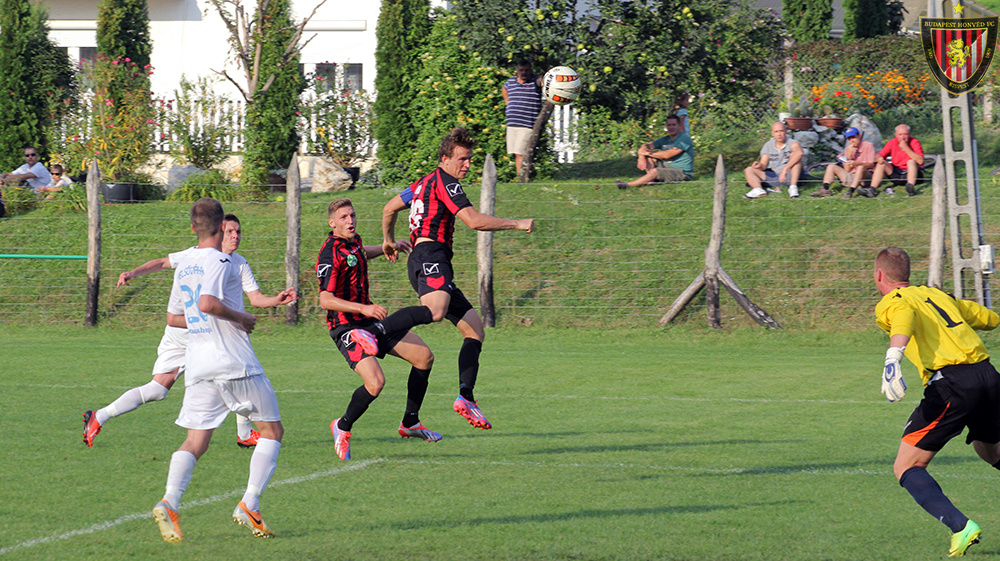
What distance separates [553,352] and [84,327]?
24.6 ft

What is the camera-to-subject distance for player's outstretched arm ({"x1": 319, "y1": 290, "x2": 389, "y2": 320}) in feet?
24.0

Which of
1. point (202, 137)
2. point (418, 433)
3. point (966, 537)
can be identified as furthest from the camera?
point (202, 137)

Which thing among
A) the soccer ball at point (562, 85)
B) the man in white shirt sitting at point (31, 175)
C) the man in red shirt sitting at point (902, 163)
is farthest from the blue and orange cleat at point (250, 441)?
the man in white shirt sitting at point (31, 175)

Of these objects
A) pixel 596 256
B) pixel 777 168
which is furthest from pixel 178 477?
pixel 777 168

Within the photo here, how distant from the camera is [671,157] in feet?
58.4

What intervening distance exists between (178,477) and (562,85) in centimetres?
1305

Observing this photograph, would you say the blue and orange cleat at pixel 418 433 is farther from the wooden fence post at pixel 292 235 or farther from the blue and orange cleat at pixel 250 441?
the wooden fence post at pixel 292 235

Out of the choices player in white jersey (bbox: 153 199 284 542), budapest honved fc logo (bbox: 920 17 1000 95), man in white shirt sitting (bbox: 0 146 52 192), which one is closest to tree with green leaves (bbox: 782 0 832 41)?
budapest honved fc logo (bbox: 920 17 1000 95)

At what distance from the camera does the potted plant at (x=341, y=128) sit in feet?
72.5

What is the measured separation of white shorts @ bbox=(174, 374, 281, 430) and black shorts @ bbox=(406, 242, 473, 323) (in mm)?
2477

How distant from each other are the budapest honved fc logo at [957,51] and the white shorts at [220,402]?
10.8m

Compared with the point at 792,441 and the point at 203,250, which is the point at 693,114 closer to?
the point at 792,441

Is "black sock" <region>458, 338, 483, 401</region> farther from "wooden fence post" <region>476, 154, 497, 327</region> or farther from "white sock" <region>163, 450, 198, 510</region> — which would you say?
"wooden fence post" <region>476, 154, 497, 327</region>

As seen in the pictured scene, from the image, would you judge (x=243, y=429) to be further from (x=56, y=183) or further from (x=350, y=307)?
(x=56, y=183)
